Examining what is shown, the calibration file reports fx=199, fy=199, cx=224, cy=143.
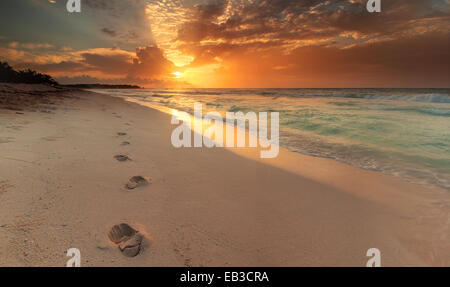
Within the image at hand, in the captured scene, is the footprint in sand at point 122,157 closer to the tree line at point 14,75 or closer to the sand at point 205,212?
the sand at point 205,212

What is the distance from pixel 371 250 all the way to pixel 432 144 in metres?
6.71

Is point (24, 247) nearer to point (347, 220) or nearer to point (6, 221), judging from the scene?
point (6, 221)

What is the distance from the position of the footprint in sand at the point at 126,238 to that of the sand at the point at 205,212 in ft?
0.13

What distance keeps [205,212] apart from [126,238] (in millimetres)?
868

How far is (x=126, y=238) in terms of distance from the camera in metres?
1.79

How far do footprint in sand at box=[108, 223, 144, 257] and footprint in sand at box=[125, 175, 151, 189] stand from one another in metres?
0.95

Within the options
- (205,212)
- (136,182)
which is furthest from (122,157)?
(205,212)

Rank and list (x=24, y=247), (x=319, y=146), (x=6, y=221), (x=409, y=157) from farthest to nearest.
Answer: (x=319, y=146) → (x=409, y=157) → (x=6, y=221) → (x=24, y=247)

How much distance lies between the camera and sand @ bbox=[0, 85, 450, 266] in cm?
171

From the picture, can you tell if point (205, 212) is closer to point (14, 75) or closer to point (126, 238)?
point (126, 238)

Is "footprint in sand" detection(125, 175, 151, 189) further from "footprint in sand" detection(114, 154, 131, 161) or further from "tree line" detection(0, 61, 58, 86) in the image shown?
"tree line" detection(0, 61, 58, 86)
